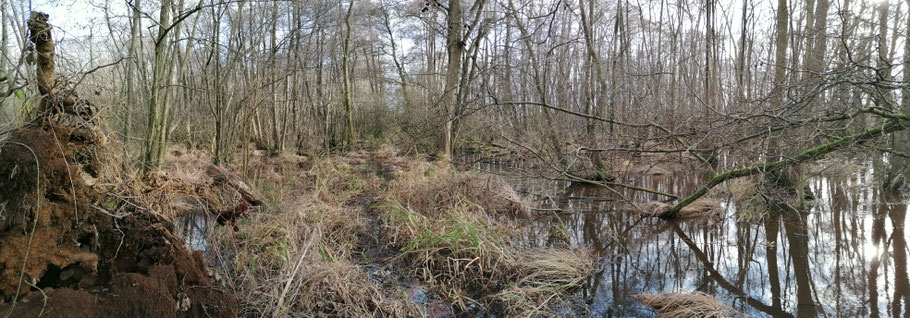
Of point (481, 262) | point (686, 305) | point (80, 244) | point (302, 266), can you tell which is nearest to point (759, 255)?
point (686, 305)

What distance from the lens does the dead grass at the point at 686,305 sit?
11.9ft

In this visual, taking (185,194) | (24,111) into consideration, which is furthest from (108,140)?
(185,194)

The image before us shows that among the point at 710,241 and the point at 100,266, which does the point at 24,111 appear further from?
the point at 710,241

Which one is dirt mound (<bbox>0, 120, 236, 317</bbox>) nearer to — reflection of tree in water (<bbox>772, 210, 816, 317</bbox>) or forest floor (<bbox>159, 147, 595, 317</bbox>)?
forest floor (<bbox>159, 147, 595, 317</bbox>)

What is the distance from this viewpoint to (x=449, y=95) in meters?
11.7

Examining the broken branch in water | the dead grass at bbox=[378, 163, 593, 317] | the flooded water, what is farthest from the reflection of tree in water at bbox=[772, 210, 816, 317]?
the dead grass at bbox=[378, 163, 593, 317]

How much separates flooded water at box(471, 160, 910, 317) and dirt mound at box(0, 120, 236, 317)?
10.1 feet

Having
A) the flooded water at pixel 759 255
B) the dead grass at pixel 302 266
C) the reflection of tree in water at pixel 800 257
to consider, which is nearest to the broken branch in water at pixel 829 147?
the flooded water at pixel 759 255

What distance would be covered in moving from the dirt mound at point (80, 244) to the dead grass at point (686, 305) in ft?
10.7

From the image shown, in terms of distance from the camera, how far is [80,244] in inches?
105

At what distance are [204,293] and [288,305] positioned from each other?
0.68 meters

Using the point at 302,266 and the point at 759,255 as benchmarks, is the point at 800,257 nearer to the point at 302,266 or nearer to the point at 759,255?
the point at 759,255

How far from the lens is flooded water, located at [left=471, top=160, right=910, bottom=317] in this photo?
13.5ft

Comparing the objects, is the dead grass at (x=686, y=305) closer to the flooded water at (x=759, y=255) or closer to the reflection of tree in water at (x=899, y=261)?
the flooded water at (x=759, y=255)
